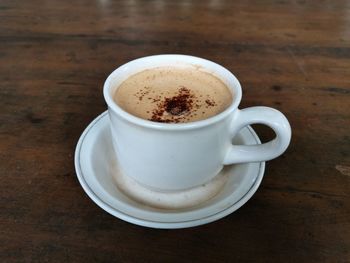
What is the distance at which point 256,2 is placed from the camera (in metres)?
1.35

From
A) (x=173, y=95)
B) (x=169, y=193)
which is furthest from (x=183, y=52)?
(x=169, y=193)

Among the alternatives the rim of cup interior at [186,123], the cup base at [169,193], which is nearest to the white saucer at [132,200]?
the cup base at [169,193]

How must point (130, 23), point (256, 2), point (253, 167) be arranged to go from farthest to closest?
1. point (256, 2)
2. point (130, 23)
3. point (253, 167)

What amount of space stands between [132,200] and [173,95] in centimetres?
19

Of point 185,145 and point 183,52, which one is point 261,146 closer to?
point 185,145

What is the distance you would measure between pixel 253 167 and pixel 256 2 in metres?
0.95

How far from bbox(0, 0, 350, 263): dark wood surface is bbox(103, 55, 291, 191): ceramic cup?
0.08 m

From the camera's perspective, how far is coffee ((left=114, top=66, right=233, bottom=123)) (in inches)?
22.5

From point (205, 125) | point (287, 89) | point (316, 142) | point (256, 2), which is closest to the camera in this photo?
point (205, 125)

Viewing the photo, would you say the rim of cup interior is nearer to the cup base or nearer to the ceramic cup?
the ceramic cup

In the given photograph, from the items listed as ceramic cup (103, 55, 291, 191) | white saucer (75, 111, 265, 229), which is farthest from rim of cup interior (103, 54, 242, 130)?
white saucer (75, 111, 265, 229)

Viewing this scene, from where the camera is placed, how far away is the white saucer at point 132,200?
0.49 meters

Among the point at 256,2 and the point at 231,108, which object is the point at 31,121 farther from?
the point at 256,2

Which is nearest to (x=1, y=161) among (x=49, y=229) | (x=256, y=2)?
(x=49, y=229)
